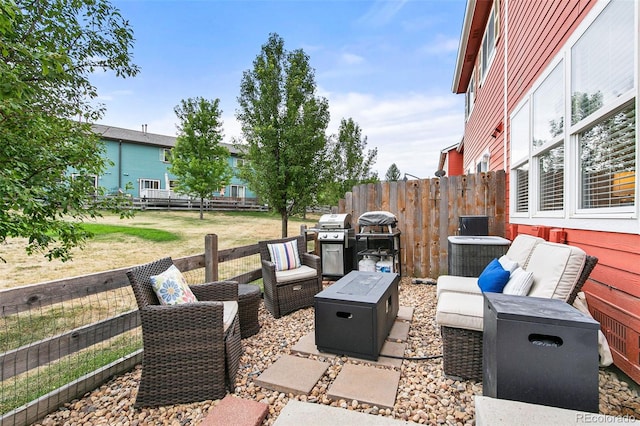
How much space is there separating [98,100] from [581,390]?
497 cm

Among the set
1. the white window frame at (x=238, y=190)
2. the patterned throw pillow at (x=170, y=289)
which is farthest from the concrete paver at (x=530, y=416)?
the white window frame at (x=238, y=190)

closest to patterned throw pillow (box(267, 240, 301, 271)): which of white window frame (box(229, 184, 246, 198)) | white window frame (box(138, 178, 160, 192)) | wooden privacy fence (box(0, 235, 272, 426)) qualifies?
wooden privacy fence (box(0, 235, 272, 426))

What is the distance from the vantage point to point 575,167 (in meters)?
2.74

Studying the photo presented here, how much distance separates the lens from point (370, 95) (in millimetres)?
11258

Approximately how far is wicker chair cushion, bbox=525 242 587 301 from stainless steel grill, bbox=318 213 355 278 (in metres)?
3.21

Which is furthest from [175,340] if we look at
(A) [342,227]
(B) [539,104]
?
(B) [539,104]

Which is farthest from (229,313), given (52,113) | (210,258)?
(52,113)

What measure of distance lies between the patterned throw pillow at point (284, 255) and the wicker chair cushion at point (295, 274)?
0.27 feet

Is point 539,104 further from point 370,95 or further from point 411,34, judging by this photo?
point 370,95

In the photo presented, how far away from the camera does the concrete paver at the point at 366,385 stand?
207cm

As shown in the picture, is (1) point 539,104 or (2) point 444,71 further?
(2) point 444,71

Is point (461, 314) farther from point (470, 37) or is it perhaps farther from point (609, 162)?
point (470, 37)

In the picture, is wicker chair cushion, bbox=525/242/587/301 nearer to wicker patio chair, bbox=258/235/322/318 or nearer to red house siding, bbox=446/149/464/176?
wicker patio chair, bbox=258/235/322/318

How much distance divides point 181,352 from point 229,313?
0.48 meters
